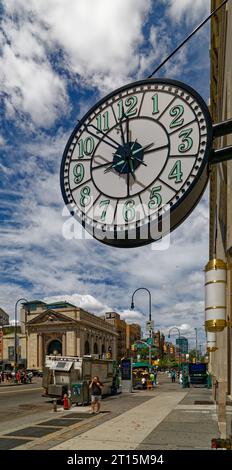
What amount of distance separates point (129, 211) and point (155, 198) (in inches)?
10.6

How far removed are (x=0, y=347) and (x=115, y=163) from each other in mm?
62409

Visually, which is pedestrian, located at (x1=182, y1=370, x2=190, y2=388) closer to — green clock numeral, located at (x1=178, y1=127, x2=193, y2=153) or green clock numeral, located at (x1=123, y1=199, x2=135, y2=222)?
green clock numeral, located at (x1=123, y1=199, x2=135, y2=222)

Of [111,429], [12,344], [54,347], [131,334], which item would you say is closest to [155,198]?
[111,429]

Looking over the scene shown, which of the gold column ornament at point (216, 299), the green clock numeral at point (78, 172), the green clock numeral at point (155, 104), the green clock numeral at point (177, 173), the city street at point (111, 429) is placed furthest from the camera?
the city street at point (111, 429)

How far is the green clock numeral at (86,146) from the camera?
14.3 feet

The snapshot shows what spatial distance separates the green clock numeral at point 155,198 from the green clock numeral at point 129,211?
169 millimetres

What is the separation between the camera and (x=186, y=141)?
12.6 ft

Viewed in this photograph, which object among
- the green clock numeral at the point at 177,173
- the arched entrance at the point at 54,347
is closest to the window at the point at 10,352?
the arched entrance at the point at 54,347

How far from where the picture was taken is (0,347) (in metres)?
Answer: 62.2

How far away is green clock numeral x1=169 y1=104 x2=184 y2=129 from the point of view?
Answer: 3.91 metres

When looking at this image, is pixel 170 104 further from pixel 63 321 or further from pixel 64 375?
pixel 63 321

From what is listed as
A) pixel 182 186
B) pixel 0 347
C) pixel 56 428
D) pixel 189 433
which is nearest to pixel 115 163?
pixel 182 186

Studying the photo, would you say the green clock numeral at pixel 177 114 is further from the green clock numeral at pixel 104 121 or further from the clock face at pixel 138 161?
the green clock numeral at pixel 104 121

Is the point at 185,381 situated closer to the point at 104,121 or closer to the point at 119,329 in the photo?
the point at 104,121
